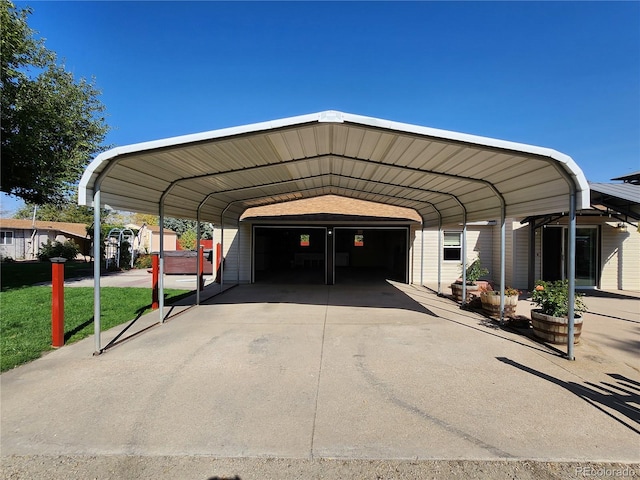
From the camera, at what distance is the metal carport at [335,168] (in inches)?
177

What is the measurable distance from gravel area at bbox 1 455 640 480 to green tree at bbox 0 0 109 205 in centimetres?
1144

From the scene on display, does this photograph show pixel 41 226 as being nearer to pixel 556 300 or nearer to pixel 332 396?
pixel 332 396

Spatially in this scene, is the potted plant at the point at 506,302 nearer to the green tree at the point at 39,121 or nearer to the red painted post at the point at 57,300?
the red painted post at the point at 57,300

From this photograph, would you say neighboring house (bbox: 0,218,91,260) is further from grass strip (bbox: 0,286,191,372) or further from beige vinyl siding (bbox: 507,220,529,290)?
beige vinyl siding (bbox: 507,220,529,290)

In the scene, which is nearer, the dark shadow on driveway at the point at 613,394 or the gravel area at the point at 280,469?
the gravel area at the point at 280,469

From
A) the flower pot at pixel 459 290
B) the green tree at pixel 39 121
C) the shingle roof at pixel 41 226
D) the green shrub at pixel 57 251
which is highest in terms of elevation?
the green tree at pixel 39 121

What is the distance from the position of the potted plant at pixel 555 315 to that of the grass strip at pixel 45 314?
8.01 meters

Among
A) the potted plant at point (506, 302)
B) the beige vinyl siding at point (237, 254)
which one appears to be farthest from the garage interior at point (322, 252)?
the potted plant at point (506, 302)

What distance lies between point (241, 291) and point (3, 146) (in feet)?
28.4

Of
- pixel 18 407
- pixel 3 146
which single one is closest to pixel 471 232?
pixel 18 407

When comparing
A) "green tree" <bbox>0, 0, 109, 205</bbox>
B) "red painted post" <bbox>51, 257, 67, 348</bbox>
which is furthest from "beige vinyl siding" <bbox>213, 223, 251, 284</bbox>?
"red painted post" <bbox>51, 257, 67, 348</bbox>

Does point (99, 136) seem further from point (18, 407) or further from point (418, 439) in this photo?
point (418, 439)

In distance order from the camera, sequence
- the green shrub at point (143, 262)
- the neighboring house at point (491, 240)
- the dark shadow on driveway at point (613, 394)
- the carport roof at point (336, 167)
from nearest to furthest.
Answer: the dark shadow on driveway at point (613, 394) < the carport roof at point (336, 167) < the neighboring house at point (491, 240) < the green shrub at point (143, 262)

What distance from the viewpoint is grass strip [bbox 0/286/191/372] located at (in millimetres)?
4977
